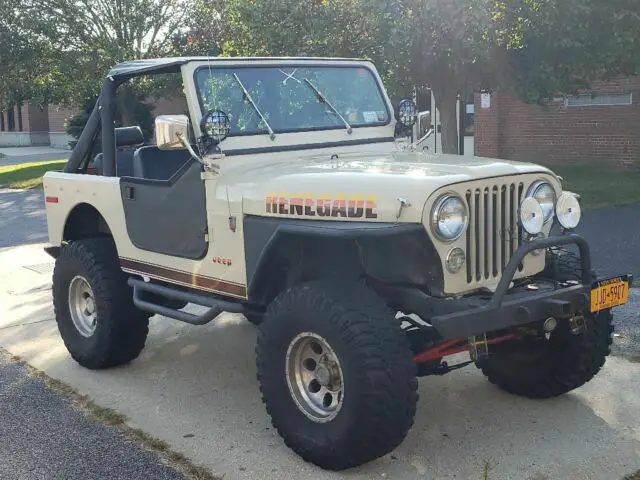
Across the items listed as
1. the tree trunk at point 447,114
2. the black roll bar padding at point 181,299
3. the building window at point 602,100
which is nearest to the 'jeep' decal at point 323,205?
the black roll bar padding at point 181,299

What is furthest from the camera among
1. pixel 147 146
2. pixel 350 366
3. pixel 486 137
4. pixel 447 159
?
pixel 486 137

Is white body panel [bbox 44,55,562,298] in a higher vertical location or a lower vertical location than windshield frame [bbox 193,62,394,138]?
lower

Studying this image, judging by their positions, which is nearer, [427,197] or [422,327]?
[427,197]

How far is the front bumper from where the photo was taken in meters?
3.49

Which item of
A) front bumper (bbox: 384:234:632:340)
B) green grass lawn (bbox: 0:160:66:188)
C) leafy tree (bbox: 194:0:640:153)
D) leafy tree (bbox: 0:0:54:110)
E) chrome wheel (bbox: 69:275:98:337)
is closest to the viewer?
front bumper (bbox: 384:234:632:340)

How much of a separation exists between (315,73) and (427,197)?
1955mm

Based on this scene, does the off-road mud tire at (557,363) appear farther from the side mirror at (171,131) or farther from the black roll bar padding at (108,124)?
the black roll bar padding at (108,124)

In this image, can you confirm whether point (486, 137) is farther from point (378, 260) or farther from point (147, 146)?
point (378, 260)

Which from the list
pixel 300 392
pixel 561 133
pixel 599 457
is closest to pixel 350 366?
pixel 300 392

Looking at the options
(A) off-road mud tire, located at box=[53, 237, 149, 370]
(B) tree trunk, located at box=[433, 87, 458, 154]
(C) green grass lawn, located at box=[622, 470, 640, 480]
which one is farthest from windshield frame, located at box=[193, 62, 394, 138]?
(B) tree trunk, located at box=[433, 87, 458, 154]

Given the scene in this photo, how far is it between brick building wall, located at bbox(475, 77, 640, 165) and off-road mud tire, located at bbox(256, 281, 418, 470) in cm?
1391

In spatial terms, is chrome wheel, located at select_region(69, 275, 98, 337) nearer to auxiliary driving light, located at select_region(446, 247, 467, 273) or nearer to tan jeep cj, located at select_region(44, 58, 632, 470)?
tan jeep cj, located at select_region(44, 58, 632, 470)

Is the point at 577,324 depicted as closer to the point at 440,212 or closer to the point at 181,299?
the point at 440,212

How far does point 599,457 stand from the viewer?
3863mm
